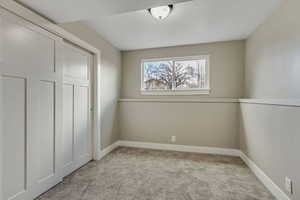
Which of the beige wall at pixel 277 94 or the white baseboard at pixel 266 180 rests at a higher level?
the beige wall at pixel 277 94

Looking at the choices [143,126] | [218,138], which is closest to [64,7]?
[143,126]

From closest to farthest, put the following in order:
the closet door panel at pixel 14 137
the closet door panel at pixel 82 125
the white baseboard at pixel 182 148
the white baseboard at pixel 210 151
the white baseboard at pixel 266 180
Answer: the closet door panel at pixel 14 137 → the white baseboard at pixel 266 180 → the white baseboard at pixel 210 151 → the closet door panel at pixel 82 125 → the white baseboard at pixel 182 148

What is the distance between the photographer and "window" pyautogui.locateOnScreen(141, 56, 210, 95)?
3.43 metres

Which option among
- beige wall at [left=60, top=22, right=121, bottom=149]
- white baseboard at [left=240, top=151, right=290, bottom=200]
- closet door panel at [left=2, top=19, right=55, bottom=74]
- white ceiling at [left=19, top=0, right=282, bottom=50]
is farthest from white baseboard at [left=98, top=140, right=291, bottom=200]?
white ceiling at [left=19, top=0, right=282, bottom=50]

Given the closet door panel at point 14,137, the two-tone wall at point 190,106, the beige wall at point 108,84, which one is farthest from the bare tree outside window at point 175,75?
the closet door panel at point 14,137

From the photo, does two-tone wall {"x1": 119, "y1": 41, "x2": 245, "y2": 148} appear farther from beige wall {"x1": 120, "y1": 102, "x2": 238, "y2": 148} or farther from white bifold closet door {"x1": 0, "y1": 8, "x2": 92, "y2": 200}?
white bifold closet door {"x1": 0, "y1": 8, "x2": 92, "y2": 200}

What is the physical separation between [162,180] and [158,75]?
2.36m

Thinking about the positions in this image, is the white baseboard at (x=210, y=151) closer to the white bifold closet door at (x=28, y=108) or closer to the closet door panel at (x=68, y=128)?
the closet door panel at (x=68, y=128)

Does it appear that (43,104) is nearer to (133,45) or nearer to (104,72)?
(104,72)

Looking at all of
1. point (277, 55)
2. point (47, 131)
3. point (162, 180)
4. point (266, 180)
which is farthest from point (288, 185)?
point (47, 131)

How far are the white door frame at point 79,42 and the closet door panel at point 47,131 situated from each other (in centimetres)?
68

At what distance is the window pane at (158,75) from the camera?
144 inches

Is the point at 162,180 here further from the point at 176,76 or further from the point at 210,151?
the point at 176,76

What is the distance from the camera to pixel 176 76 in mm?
3598
